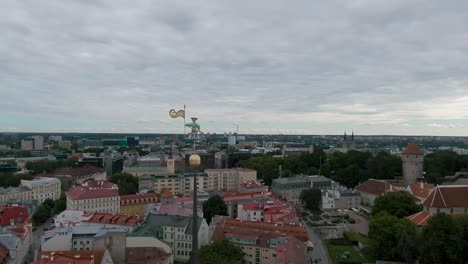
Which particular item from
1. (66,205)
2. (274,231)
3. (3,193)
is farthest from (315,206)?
(3,193)

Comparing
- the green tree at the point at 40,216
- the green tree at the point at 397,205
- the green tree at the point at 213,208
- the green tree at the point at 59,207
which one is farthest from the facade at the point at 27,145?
the green tree at the point at 397,205

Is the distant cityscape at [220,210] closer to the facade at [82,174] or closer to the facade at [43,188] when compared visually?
the facade at [43,188]

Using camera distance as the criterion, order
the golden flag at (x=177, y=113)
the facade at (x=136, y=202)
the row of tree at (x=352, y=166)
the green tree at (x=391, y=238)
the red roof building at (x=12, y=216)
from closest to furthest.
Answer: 1. the golden flag at (x=177, y=113)
2. the green tree at (x=391, y=238)
3. the red roof building at (x=12, y=216)
4. the facade at (x=136, y=202)
5. the row of tree at (x=352, y=166)

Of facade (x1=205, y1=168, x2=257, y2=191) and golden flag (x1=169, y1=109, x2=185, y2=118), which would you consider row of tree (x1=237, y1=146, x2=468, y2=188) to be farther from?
golden flag (x1=169, y1=109, x2=185, y2=118)

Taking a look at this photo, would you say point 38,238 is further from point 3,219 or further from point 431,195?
point 431,195

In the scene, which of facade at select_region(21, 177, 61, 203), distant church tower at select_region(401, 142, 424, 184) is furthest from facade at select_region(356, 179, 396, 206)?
facade at select_region(21, 177, 61, 203)

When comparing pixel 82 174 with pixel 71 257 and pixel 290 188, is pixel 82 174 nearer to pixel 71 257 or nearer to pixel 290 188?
pixel 290 188
